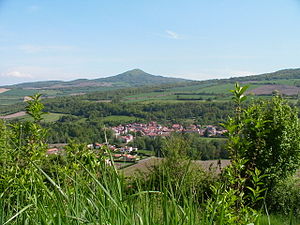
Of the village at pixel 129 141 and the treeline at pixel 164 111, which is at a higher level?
the village at pixel 129 141

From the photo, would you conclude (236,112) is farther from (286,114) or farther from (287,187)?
(287,187)

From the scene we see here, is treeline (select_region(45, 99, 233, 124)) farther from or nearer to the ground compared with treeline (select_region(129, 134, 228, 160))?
nearer to the ground

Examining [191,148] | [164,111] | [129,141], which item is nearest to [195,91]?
[164,111]

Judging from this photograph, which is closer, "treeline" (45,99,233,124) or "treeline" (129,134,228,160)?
"treeline" (129,134,228,160)

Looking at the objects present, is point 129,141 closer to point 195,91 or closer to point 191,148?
point 191,148

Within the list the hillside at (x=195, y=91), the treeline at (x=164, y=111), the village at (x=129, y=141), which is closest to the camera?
the village at (x=129, y=141)

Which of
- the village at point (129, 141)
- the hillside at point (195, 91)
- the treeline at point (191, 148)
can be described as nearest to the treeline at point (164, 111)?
the treeline at point (191, 148)

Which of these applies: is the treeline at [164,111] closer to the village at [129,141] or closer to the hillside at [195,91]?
the village at [129,141]

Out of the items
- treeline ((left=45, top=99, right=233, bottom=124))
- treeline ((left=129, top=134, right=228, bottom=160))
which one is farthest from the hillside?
treeline ((left=129, top=134, right=228, bottom=160))

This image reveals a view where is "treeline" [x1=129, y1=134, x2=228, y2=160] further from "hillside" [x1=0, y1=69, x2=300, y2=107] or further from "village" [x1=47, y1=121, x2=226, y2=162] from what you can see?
"hillside" [x1=0, y1=69, x2=300, y2=107]

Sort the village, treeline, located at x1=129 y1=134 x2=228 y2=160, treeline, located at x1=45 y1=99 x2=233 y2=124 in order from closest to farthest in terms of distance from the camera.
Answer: the village → treeline, located at x1=129 y1=134 x2=228 y2=160 → treeline, located at x1=45 y1=99 x2=233 y2=124

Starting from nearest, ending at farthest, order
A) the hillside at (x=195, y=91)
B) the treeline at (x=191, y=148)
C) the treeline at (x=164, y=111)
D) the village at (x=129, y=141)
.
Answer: the village at (x=129, y=141) → the treeline at (x=191, y=148) → the treeline at (x=164, y=111) → the hillside at (x=195, y=91)

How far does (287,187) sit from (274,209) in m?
1.18

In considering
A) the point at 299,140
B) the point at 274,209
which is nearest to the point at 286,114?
the point at 299,140
